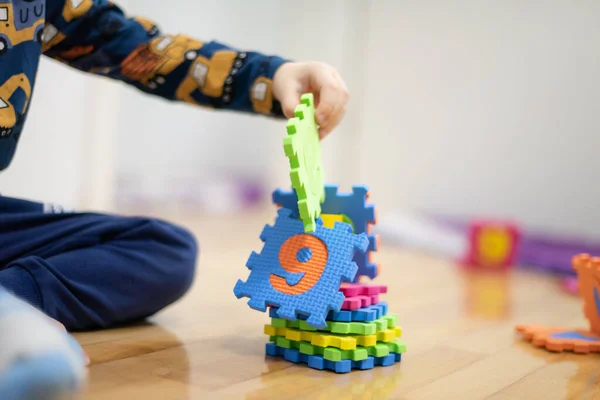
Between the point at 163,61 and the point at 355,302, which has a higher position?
the point at 163,61

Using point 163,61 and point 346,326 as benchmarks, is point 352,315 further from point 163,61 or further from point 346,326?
point 163,61

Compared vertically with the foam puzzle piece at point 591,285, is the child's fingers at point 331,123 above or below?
above

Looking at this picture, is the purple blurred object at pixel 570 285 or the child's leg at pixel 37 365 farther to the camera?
the purple blurred object at pixel 570 285

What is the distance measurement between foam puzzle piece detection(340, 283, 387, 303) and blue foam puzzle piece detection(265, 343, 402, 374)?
0.07 m

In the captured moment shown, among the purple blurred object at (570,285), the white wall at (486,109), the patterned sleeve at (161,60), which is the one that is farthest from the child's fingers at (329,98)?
the white wall at (486,109)

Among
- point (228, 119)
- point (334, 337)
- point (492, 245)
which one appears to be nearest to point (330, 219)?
point (334, 337)

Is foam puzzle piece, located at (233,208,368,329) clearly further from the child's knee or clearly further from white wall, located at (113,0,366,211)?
white wall, located at (113,0,366,211)

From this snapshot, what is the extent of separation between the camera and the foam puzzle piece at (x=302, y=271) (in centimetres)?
68

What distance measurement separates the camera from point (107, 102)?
1.64m

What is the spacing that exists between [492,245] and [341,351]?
1122 millimetres

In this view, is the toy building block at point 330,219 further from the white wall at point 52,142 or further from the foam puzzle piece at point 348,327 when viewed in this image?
the white wall at point 52,142

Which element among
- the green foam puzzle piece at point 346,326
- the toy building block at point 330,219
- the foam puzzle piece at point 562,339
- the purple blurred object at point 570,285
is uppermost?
the toy building block at point 330,219

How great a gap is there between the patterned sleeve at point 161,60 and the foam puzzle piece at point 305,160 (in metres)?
0.18

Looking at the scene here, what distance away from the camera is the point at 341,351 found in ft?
2.31
